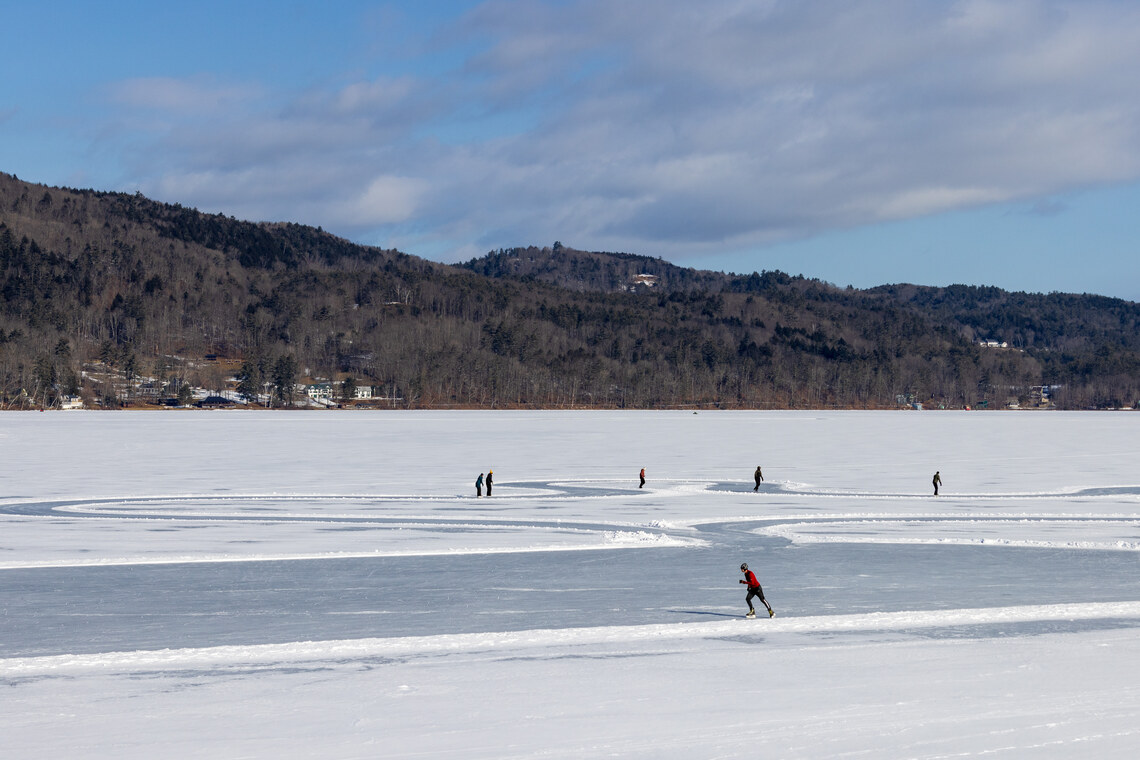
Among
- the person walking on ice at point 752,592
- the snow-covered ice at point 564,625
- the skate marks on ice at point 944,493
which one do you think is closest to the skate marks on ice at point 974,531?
the snow-covered ice at point 564,625

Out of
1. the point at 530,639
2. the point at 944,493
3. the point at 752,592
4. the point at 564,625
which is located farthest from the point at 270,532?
the point at 944,493

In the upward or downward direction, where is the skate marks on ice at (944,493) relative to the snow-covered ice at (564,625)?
upward

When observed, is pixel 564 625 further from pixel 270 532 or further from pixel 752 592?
pixel 270 532

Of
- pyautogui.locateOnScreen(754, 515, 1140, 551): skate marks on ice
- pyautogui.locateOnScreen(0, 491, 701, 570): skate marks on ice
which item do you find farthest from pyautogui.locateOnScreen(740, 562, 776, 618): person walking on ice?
pyautogui.locateOnScreen(754, 515, 1140, 551): skate marks on ice

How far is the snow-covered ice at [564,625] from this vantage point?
11.2m

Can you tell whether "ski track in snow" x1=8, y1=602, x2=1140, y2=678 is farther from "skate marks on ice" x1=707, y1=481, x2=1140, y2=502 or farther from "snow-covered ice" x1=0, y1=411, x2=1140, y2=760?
"skate marks on ice" x1=707, y1=481, x2=1140, y2=502

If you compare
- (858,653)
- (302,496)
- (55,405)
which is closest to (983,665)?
(858,653)

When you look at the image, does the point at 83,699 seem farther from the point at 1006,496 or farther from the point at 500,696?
the point at 1006,496

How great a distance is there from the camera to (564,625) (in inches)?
645

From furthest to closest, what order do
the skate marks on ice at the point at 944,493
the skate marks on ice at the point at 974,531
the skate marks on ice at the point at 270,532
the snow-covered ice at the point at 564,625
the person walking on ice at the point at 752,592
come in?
the skate marks on ice at the point at 944,493, the skate marks on ice at the point at 974,531, the skate marks on ice at the point at 270,532, the person walking on ice at the point at 752,592, the snow-covered ice at the point at 564,625

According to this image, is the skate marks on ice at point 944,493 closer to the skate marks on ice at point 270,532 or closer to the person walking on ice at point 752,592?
the skate marks on ice at point 270,532

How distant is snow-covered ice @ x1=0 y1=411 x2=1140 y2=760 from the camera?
11.2 m

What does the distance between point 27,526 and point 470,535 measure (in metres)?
12.6

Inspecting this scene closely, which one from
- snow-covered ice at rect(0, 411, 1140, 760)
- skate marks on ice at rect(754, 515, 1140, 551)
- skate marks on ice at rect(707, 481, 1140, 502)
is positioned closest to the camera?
snow-covered ice at rect(0, 411, 1140, 760)
